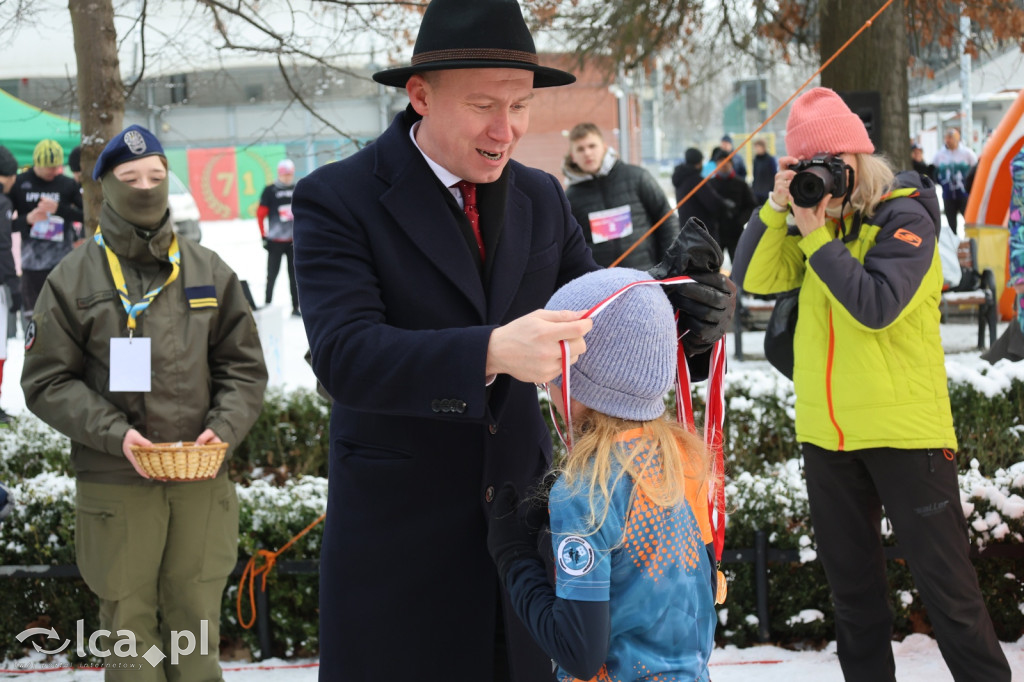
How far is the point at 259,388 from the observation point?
3920 mm

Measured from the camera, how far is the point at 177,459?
339 cm

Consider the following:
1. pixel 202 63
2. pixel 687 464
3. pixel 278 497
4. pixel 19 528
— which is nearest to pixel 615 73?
A: pixel 202 63

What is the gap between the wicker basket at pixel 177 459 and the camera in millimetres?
3379

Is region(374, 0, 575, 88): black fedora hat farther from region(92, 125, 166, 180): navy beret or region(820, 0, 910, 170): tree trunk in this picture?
region(820, 0, 910, 170): tree trunk

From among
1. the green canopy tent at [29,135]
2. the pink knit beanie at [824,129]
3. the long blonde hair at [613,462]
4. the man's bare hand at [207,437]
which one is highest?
the green canopy tent at [29,135]

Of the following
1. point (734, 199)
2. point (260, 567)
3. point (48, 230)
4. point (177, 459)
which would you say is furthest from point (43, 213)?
point (734, 199)

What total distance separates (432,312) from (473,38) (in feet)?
1.81

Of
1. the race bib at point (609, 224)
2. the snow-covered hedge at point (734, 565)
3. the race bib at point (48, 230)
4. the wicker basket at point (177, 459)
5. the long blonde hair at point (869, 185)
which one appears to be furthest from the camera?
the race bib at point (48, 230)

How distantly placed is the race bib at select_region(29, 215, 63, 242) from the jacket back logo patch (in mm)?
8430

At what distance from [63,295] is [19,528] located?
155 centimetres

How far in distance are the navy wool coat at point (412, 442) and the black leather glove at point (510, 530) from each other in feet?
0.39

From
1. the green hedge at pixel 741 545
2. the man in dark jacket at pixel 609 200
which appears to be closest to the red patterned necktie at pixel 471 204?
the green hedge at pixel 741 545

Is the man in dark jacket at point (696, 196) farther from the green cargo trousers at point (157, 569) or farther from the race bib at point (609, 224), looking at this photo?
the green cargo trousers at point (157, 569)

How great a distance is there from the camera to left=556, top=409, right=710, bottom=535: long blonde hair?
1.97m
